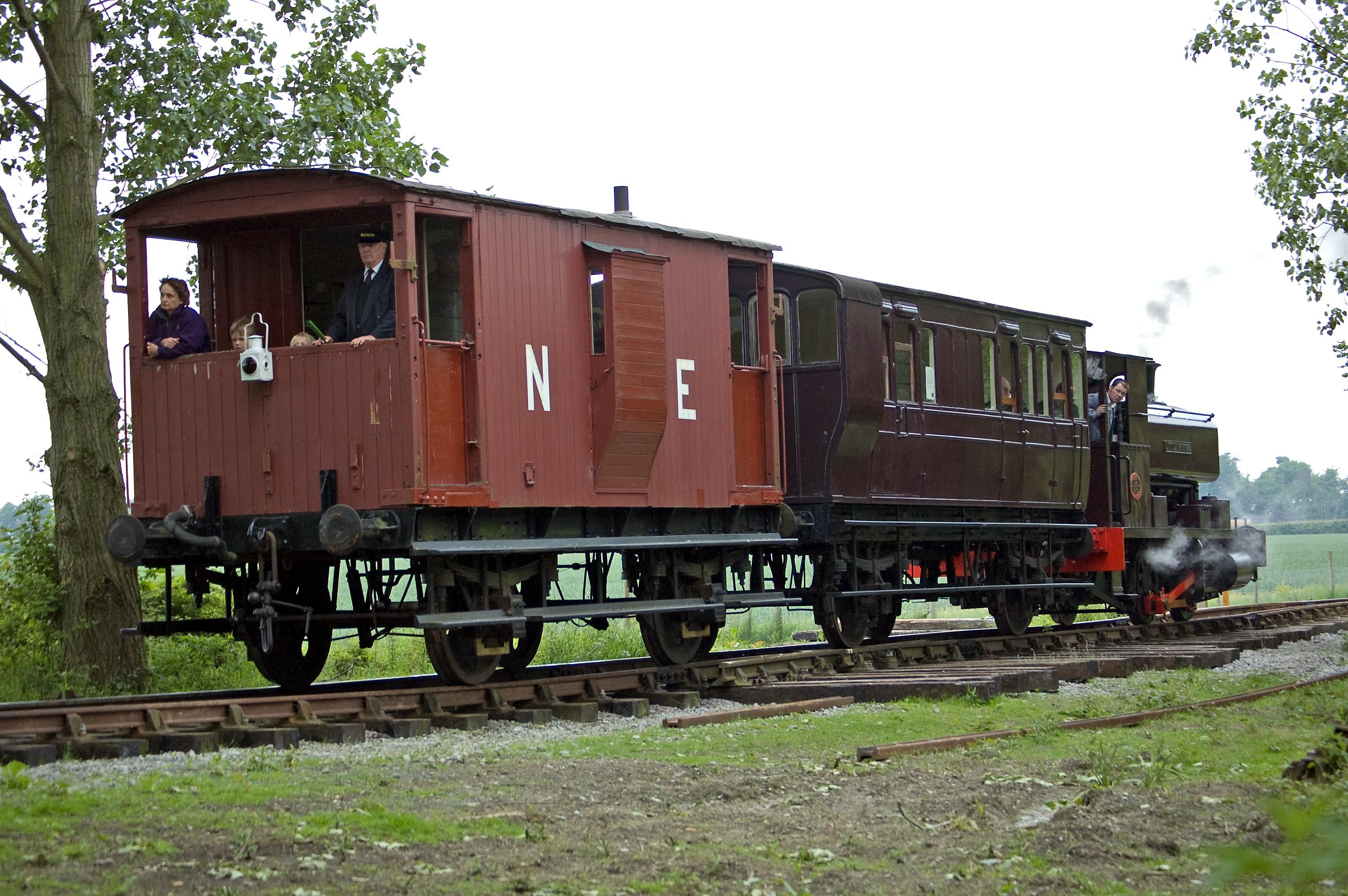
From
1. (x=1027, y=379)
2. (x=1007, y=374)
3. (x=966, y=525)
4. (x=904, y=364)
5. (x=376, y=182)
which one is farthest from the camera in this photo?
(x=1027, y=379)

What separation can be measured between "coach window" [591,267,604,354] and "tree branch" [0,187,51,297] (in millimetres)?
4951

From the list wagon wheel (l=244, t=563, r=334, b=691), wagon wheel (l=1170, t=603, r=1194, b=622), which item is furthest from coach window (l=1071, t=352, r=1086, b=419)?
wagon wheel (l=244, t=563, r=334, b=691)

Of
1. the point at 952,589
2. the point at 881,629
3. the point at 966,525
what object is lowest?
the point at 881,629

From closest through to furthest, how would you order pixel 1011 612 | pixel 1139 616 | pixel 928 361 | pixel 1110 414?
pixel 928 361
pixel 1011 612
pixel 1110 414
pixel 1139 616

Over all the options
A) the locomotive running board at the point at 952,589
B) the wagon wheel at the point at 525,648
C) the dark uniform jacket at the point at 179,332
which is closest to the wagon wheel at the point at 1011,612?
the locomotive running board at the point at 952,589

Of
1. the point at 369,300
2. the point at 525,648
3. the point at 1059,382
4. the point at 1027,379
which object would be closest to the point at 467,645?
the point at 525,648

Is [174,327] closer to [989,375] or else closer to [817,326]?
[817,326]

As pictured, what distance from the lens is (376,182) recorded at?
1032cm

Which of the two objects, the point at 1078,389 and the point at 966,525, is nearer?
the point at 966,525

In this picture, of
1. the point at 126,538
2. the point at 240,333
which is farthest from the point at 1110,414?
the point at 126,538

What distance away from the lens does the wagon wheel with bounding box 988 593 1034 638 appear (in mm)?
17641

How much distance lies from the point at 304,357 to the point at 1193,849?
23.9 ft

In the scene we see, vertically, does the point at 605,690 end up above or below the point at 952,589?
below

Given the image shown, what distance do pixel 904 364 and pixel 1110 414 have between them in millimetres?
Result: 5444
